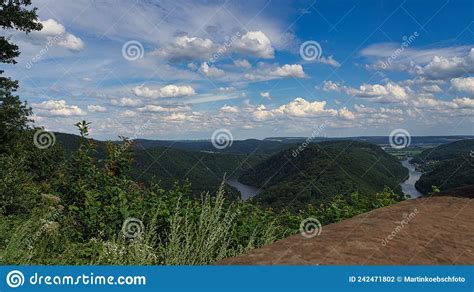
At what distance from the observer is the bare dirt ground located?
3.22 m

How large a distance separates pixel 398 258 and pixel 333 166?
110900 mm

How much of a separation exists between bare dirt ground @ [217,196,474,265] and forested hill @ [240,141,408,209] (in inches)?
2100

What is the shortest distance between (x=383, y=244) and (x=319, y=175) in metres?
102

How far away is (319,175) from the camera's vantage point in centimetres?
10350

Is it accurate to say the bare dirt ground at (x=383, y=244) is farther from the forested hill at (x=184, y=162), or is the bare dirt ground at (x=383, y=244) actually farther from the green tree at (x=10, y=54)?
the forested hill at (x=184, y=162)

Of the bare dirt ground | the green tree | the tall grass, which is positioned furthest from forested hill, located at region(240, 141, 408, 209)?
the bare dirt ground

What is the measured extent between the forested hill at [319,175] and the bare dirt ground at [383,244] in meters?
53.3

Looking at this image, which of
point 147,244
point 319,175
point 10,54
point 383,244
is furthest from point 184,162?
point 383,244

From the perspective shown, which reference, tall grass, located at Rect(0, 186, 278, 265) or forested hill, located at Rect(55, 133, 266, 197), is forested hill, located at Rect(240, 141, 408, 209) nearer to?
forested hill, located at Rect(55, 133, 266, 197)

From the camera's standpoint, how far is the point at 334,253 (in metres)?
3.29

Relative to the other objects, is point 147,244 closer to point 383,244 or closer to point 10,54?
point 383,244

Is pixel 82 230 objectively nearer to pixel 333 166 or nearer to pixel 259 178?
pixel 333 166

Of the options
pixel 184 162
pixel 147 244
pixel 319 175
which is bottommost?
pixel 319 175

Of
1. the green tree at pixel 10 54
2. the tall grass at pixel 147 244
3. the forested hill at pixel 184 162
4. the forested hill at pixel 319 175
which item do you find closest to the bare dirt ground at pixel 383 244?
the tall grass at pixel 147 244
